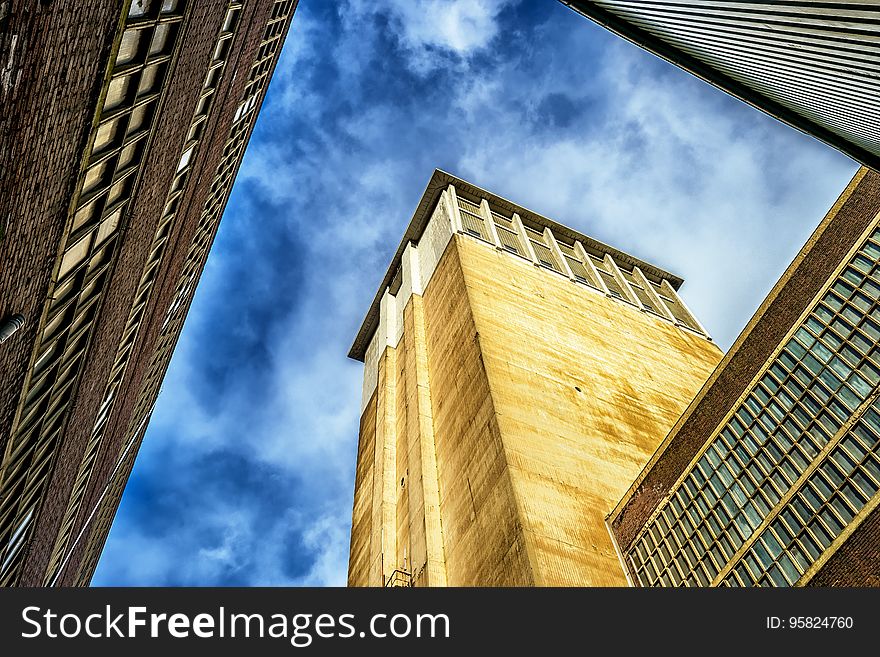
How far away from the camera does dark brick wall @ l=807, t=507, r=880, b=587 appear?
9891 mm

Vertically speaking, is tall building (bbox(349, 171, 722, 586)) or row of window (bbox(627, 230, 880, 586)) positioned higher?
row of window (bbox(627, 230, 880, 586))

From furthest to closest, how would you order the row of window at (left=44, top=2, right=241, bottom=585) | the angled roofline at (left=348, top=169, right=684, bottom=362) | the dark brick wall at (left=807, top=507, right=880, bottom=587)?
1. the angled roofline at (left=348, top=169, right=684, bottom=362)
2. the row of window at (left=44, top=2, right=241, bottom=585)
3. the dark brick wall at (left=807, top=507, right=880, bottom=587)

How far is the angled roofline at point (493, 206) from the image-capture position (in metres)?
45.2

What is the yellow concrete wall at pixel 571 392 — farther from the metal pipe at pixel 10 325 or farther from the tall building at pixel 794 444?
the metal pipe at pixel 10 325

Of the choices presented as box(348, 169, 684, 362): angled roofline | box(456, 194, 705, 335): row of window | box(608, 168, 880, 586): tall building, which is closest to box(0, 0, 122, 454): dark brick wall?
box(608, 168, 880, 586): tall building

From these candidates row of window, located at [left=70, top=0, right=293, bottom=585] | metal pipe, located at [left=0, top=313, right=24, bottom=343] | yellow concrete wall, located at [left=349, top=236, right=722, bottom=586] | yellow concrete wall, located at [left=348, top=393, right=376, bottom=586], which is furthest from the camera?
yellow concrete wall, located at [left=348, top=393, right=376, bottom=586]

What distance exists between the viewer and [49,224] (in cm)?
885

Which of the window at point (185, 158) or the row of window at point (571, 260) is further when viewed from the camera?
the row of window at point (571, 260)

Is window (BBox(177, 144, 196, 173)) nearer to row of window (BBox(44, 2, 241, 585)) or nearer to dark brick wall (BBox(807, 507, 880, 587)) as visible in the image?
row of window (BBox(44, 2, 241, 585))

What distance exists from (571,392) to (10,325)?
20.5 metres

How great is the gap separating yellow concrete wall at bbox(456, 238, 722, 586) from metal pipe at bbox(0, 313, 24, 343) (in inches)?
514

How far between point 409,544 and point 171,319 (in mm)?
14158

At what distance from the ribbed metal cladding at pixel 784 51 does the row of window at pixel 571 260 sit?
2366 cm

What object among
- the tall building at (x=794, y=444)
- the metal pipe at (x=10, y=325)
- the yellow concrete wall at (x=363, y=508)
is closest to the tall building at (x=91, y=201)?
the metal pipe at (x=10, y=325)
